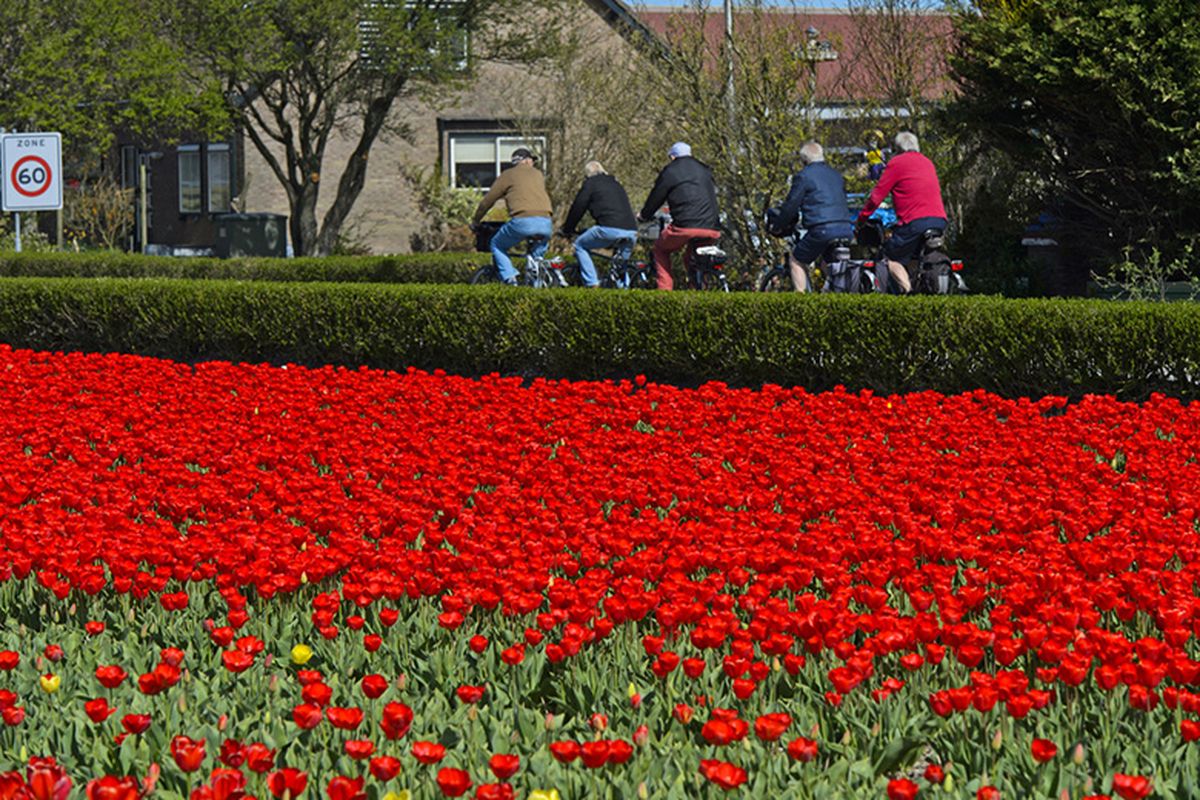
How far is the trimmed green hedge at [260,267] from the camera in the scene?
71.6 ft

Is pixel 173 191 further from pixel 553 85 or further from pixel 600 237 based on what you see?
pixel 600 237

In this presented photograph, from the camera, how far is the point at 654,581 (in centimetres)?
519

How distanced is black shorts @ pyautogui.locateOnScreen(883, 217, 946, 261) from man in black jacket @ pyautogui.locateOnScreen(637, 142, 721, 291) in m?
2.03

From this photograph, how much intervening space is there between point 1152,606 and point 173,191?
116 feet

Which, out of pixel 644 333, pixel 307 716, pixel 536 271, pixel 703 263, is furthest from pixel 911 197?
pixel 307 716

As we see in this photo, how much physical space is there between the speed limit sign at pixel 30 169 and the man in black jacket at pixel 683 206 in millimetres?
9003

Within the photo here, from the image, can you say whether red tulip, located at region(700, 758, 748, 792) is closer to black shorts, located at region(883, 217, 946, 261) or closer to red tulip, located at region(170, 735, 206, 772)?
red tulip, located at region(170, 735, 206, 772)

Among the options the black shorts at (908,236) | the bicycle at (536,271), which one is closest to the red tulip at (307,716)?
the black shorts at (908,236)

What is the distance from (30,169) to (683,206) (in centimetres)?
971

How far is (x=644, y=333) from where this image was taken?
11711 mm

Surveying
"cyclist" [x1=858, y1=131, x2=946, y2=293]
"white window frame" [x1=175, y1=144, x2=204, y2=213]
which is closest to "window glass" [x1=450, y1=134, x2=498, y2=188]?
"white window frame" [x1=175, y1=144, x2=204, y2=213]

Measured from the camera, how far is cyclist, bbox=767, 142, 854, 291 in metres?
13.9

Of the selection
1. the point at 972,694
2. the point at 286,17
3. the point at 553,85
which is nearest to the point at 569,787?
the point at 972,694

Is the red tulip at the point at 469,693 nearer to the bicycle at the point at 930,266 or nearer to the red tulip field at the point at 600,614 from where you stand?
the red tulip field at the point at 600,614
